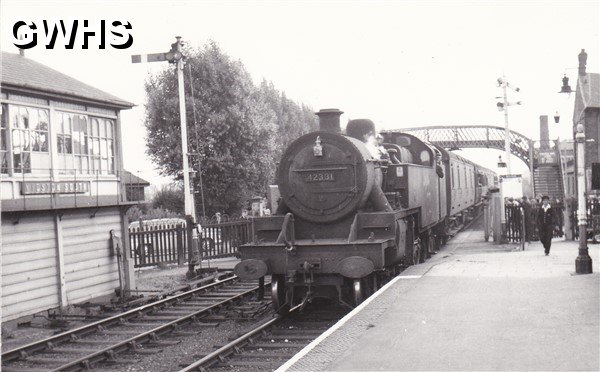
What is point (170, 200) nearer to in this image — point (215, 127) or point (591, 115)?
point (215, 127)

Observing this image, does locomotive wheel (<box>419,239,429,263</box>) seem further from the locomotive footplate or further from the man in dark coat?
the locomotive footplate

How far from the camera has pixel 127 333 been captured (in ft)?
35.1

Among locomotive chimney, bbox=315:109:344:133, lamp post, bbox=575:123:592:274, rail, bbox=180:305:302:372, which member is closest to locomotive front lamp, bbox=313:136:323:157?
locomotive chimney, bbox=315:109:344:133

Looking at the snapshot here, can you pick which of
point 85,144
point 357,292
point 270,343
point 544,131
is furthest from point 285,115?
point 270,343

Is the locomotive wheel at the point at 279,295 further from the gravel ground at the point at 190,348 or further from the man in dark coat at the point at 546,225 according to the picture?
the man in dark coat at the point at 546,225

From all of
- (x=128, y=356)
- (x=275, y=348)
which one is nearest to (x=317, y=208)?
(x=275, y=348)

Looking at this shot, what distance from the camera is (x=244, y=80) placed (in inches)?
1356

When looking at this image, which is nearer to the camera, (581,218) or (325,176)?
(325,176)

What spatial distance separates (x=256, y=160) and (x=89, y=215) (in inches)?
767

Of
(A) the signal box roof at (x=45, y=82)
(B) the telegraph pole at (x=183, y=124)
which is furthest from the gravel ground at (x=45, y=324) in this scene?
(A) the signal box roof at (x=45, y=82)

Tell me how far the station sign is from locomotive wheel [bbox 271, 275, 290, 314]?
557 centimetres

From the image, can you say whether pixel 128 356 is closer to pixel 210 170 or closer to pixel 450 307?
pixel 450 307

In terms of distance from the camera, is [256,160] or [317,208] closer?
[317,208]

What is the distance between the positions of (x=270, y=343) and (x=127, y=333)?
2.88 m
